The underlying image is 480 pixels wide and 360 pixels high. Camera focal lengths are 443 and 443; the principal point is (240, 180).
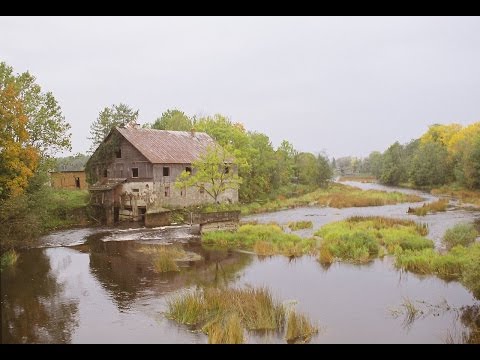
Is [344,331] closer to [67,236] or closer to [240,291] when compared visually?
[240,291]

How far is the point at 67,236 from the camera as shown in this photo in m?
33.8

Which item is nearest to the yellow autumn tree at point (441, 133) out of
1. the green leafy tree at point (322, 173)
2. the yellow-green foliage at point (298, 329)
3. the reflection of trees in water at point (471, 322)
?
the green leafy tree at point (322, 173)

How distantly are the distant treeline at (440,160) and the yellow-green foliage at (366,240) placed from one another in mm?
34968

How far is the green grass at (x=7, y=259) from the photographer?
22.0m

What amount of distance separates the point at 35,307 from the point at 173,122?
53.9 metres

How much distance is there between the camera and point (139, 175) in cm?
4375

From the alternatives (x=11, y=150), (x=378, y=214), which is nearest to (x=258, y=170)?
(x=378, y=214)

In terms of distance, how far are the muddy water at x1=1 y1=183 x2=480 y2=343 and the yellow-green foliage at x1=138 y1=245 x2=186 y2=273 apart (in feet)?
2.03

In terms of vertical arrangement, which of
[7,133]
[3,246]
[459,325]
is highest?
[7,133]

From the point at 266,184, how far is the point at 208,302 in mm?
47689

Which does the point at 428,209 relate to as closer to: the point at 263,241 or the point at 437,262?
the point at 263,241

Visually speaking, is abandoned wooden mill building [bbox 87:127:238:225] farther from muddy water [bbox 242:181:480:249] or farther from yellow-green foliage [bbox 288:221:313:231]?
yellow-green foliage [bbox 288:221:313:231]

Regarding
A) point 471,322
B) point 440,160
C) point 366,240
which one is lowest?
point 471,322

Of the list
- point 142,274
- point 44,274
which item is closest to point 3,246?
point 44,274
